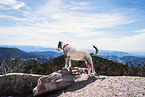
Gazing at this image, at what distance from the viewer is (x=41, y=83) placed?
5367mm

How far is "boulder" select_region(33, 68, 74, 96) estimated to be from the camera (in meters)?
5.38

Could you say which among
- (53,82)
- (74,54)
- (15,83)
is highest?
(74,54)

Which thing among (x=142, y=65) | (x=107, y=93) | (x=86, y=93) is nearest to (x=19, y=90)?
(x=86, y=93)

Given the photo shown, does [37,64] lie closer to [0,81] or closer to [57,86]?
[0,81]

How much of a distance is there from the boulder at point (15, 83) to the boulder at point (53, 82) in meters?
1.19

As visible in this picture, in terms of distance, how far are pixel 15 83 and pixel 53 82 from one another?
2.59 m

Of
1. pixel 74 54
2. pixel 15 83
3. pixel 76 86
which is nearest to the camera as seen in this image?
pixel 74 54

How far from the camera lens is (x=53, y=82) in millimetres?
5594

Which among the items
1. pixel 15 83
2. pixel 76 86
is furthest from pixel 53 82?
pixel 15 83

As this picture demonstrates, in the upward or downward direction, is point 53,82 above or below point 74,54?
below

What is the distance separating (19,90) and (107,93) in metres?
5.18

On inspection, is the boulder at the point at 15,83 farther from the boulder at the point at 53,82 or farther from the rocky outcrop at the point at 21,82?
the boulder at the point at 53,82

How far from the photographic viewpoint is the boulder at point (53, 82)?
5.38 meters

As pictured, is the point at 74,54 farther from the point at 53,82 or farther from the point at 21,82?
the point at 21,82
